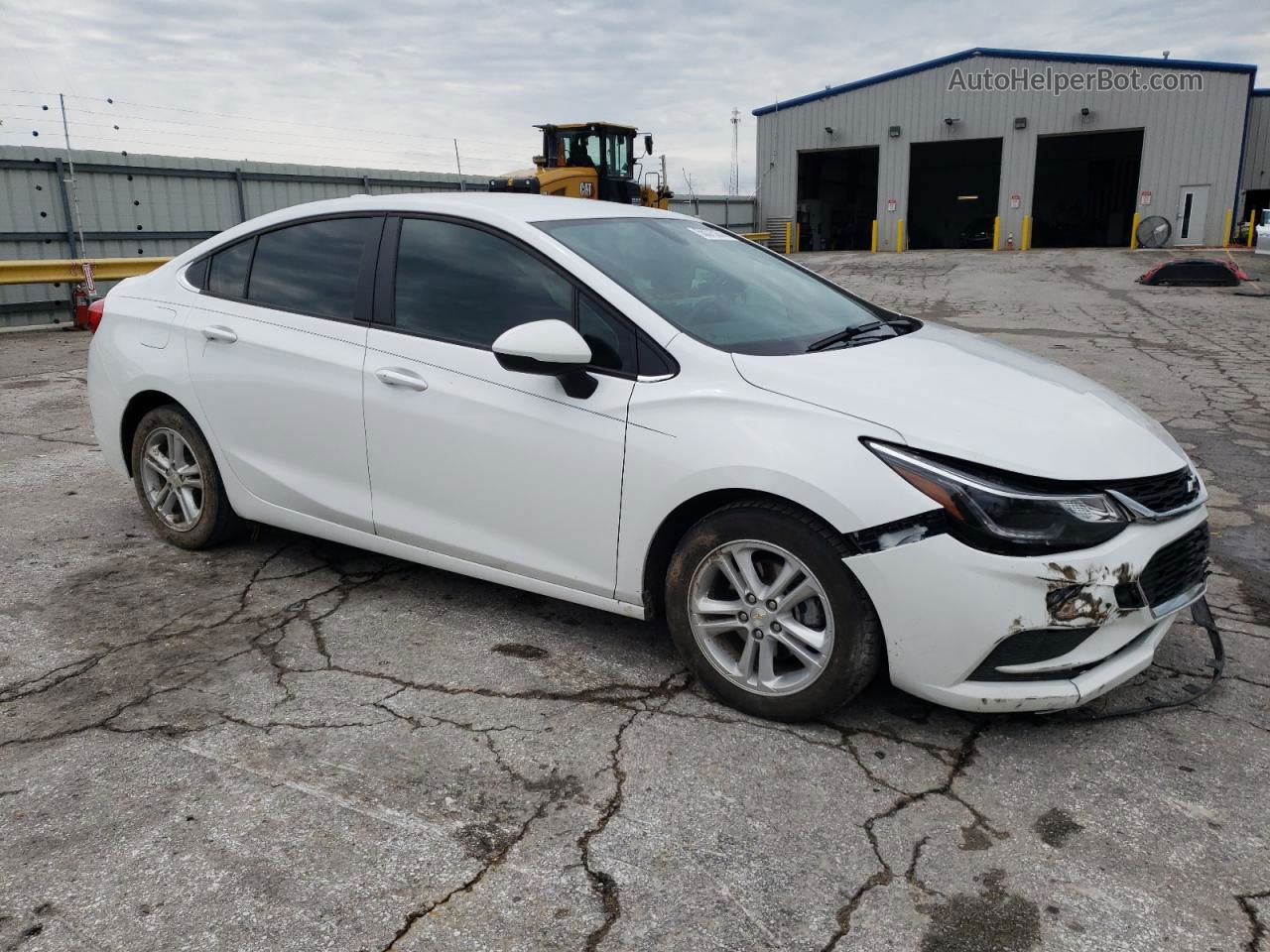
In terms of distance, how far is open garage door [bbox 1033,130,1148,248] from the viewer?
127 ft

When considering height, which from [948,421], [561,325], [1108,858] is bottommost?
[1108,858]

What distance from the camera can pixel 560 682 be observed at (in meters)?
3.30

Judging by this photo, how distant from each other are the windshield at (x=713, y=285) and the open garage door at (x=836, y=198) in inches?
1389

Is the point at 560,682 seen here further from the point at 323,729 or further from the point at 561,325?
the point at 561,325

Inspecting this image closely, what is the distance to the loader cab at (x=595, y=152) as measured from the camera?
810 inches

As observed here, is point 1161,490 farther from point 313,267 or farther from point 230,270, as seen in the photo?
point 230,270

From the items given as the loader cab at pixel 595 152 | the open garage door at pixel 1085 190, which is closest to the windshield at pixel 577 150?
the loader cab at pixel 595 152

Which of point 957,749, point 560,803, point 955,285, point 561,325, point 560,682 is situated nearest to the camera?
point 560,803

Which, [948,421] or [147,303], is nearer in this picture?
[948,421]

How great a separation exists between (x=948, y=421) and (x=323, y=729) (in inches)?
81.0

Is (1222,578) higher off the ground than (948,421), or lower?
lower

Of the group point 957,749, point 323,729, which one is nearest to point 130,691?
point 323,729

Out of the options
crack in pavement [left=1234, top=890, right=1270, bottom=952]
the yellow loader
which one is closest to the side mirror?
crack in pavement [left=1234, top=890, right=1270, bottom=952]

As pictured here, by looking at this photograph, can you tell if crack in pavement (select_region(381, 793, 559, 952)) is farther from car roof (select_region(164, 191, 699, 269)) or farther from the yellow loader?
the yellow loader
